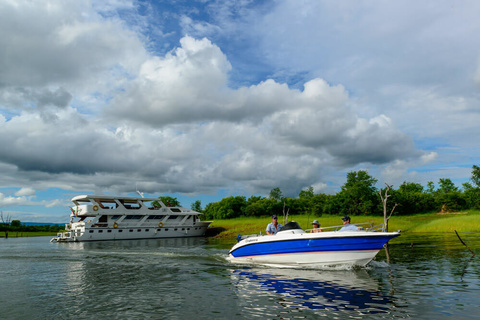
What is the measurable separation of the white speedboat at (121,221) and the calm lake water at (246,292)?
3186cm

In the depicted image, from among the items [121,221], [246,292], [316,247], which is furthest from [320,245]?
[121,221]

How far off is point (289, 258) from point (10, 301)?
38.4ft

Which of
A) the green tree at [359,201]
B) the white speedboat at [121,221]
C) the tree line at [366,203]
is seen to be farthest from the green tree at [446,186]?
the white speedboat at [121,221]

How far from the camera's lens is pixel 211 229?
61.4 meters

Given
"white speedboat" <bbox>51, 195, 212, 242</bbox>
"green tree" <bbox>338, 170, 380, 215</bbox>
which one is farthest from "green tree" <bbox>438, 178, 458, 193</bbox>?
"white speedboat" <bbox>51, 195, 212, 242</bbox>

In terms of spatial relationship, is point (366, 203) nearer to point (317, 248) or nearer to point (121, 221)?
point (121, 221)

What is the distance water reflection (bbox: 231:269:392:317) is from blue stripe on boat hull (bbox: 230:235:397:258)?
1043 millimetres

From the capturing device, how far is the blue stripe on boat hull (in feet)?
49.2

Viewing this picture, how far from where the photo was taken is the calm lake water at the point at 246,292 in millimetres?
9492

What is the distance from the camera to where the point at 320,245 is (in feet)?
51.8

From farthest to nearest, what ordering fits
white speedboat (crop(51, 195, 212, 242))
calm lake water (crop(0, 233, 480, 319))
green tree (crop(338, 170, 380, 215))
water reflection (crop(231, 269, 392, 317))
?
green tree (crop(338, 170, 380, 215)) < white speedboat (crop(51, 195, 212, 242)) < water reflection (crop(231, 269, 392, 317)) < calm lake water (crop(0, 233, 480, 319))

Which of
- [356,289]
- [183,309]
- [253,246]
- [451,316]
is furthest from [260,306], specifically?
[253,246]

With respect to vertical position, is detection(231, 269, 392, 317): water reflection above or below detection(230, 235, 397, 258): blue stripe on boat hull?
below

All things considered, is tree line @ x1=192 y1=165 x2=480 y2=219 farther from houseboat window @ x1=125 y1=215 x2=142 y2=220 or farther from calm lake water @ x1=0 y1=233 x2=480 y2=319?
calm lake water @ x1=0 y1=233 x2=480 y2=319
